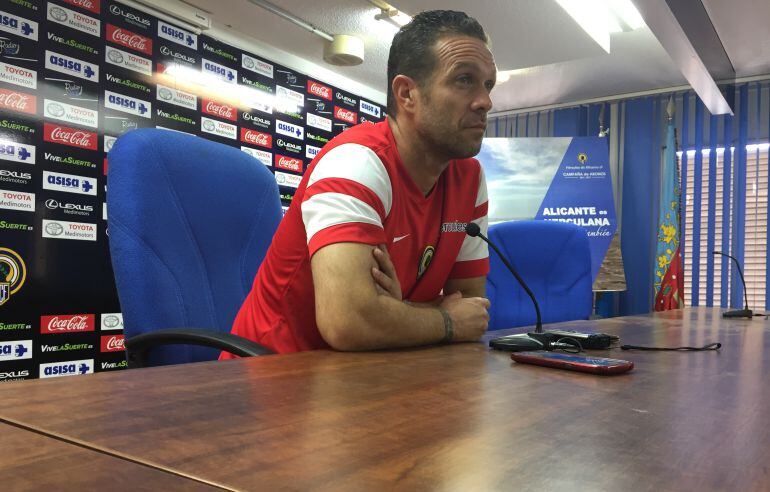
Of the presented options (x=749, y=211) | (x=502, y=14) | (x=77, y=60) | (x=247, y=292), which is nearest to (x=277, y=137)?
(x=77, y=60)

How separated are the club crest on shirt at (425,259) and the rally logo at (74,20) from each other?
3135 mm

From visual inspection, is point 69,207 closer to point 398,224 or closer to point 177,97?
point 177,97

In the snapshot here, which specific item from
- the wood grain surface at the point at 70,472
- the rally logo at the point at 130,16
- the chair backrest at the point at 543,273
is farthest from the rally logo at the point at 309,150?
the wood grain surface at the point at 70,472

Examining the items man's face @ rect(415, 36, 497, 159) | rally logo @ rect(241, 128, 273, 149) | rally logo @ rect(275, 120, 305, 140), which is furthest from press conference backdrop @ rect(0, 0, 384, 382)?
man's face @ rect(415, 36, 497, 159)

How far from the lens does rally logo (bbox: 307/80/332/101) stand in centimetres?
502

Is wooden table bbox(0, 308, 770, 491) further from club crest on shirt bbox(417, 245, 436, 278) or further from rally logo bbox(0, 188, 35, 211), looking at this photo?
rally logo bbox(0, 188, 35, 211)

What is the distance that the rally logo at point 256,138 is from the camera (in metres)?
4.46

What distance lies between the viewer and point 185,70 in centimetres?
407

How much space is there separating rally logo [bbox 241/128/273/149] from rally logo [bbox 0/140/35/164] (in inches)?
59.7

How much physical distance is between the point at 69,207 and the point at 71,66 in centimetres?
83

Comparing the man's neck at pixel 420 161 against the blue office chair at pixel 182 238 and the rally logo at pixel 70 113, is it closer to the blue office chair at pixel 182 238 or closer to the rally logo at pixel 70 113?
the blue office chair at pixel 182 238

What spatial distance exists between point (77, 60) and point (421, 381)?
11.9ft

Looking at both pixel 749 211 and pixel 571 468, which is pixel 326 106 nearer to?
pixel 749 211

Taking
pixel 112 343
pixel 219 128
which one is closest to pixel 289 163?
pixel 219 128
